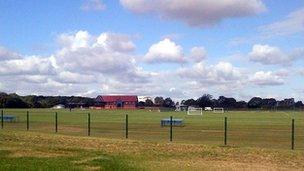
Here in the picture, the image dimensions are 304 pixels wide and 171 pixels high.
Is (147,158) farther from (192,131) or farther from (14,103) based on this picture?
(14,103)

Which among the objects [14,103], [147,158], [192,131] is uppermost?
[14,103]

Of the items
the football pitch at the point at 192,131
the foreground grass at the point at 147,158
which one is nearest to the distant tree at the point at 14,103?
the football pitch at the point at 192,131

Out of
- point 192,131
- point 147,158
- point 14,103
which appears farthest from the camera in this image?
point 14,103

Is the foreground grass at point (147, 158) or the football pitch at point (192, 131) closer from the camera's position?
the foreground grass at point (147, 158)

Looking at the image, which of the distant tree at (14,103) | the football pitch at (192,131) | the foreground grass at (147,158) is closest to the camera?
the foreground grass at (147,158)

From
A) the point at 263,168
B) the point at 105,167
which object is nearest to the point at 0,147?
the point at 105,167

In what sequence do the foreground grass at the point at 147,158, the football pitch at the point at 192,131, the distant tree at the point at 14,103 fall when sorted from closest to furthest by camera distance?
the foreground grass at the point at 147,158, the football pitch at the point at 192,131, the distant tree at the point at 14,103

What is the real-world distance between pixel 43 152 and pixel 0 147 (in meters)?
2.65

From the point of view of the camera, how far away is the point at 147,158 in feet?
65.6

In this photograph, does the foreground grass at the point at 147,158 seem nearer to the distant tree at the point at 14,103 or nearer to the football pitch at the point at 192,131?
the football pitch at the point at 192,131

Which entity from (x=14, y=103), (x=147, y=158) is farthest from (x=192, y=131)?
(x=14, y=103)

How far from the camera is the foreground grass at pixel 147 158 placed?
55.9ft

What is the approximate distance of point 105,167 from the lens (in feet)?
54.3

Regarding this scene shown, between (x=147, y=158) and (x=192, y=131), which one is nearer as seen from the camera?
(x=147, y=158)
